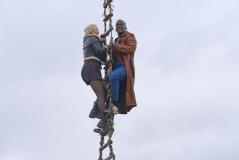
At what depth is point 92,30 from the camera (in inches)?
770

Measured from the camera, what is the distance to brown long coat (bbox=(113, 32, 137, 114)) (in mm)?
19328

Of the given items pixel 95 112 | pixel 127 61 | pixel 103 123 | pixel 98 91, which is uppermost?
pixel 127 61

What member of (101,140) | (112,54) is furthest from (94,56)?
(101,140)

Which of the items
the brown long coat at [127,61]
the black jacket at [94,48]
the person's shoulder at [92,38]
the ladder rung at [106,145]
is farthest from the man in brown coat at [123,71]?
the ladder rung at [106,145]

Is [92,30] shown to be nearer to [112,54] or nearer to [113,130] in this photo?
[112,54]

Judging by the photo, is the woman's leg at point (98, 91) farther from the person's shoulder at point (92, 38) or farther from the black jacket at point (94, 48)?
the person's shoulder at point (92, 38)

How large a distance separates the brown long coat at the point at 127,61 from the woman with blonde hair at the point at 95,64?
0.27m

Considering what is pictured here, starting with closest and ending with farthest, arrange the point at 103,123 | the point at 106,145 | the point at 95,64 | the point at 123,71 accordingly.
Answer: the point at 106,145 → the point at 103,123 → the point at 123,71 → the point at 95,64

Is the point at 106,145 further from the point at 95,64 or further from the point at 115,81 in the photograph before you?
the point at 95,64

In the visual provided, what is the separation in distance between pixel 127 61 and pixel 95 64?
553 millimetres

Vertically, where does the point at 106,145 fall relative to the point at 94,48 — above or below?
below

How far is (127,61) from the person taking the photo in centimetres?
1947

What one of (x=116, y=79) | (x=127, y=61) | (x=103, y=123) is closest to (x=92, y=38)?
(x=127, y=61)

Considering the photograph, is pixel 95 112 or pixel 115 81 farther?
pixel 95 112
